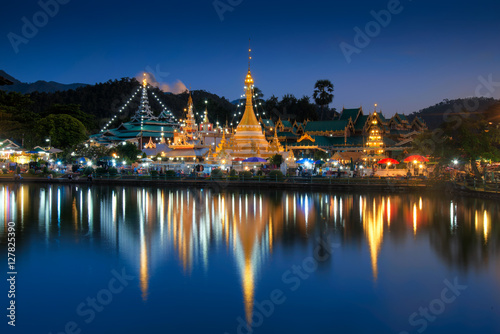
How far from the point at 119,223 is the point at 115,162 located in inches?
1259

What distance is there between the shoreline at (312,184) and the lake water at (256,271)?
8.93 metres

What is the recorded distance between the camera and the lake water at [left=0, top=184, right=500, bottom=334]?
848 cm

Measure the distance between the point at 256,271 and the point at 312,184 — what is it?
21717 mm

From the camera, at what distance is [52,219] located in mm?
18672

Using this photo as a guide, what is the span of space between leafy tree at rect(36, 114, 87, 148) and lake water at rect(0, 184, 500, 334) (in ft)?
130

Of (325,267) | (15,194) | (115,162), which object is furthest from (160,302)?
(115,162)

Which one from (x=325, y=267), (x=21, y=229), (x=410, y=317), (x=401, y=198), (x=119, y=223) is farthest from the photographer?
(x=401, y=198)

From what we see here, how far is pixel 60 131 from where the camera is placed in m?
57.7

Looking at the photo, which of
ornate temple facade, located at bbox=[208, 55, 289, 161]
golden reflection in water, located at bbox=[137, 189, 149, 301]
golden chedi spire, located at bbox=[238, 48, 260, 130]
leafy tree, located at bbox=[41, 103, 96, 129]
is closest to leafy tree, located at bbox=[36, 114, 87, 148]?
leafy tree, located at bbox=[41, 103, 96, 129]

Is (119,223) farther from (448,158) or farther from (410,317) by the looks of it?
(448,158)

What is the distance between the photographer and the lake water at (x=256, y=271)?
27.8 feet

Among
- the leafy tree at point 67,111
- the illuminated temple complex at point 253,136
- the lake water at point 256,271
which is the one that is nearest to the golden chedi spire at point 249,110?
the illuminated temple complex at point 253,136

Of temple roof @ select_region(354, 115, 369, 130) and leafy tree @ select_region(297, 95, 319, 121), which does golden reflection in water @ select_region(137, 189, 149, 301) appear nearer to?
temple roof @ select_region(354, 115, 369, 130)

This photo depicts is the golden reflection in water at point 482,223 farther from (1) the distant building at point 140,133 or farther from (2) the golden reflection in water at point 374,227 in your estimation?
(1) the distant building at point 140,133
